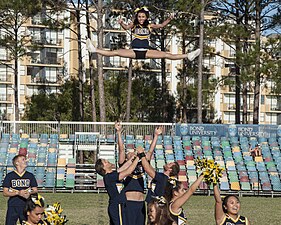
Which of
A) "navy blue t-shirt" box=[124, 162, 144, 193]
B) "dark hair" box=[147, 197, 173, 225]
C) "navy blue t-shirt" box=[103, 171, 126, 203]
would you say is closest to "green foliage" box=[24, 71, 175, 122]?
"navy blue t-shirt" box=[124, 162, 144, 193]

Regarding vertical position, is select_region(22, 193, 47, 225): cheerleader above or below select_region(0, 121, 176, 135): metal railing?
below

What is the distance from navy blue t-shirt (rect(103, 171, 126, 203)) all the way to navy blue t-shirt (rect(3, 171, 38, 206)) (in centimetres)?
164

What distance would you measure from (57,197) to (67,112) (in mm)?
21636

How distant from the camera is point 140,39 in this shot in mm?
10695

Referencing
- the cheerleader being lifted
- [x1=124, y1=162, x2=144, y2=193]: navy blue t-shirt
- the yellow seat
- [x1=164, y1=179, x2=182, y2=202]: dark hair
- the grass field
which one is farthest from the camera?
the yellow seat

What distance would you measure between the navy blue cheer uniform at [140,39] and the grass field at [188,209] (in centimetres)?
475

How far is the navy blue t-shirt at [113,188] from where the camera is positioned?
8.50 metres

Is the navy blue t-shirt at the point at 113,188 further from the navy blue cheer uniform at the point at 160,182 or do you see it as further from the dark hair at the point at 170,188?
the dark hair at the point at 170,188

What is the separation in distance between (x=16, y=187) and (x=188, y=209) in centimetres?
822

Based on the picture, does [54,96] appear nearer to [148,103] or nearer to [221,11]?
[148,103]

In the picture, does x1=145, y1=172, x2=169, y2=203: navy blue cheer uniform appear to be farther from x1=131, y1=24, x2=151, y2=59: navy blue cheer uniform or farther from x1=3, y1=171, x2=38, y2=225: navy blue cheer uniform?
x1=131, y1=24, x2=151, y2=59: navy blue cheer uniform

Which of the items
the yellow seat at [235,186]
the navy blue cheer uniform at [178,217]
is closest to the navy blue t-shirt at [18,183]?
the navy blue cheer uniform at [178,217]

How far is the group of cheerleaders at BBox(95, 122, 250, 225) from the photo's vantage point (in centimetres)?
713

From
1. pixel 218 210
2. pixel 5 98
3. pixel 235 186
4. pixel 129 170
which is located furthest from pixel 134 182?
pixel 5 98
